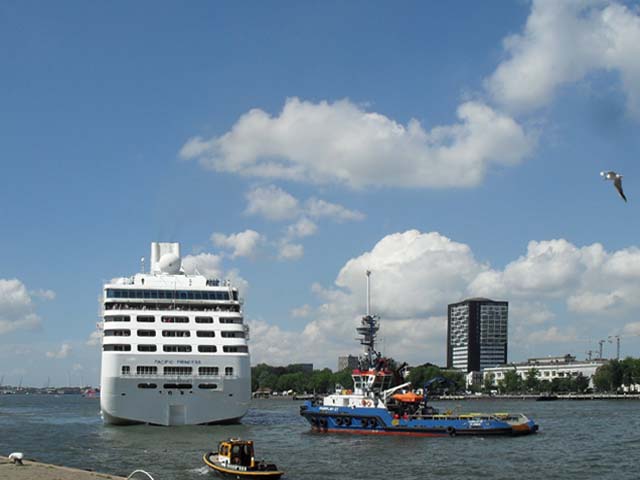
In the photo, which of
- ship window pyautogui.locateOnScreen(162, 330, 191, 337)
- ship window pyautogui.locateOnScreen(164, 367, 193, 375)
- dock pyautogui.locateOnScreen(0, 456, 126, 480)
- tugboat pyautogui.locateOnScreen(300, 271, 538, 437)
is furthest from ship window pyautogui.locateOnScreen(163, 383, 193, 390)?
dock pyautogui.locateOnScreen(0, 456, 126, 480)

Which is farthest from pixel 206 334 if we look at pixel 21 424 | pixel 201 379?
pixel 21 424

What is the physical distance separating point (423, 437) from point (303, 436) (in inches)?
456

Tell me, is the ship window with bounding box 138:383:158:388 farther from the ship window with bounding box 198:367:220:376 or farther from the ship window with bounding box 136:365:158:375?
the ship window with bounding box 198:367:220:376

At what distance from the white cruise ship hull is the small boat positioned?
28.9m

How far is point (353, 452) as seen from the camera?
6328 cm

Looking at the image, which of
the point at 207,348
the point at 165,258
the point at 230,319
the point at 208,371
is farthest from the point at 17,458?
the point at 165,258

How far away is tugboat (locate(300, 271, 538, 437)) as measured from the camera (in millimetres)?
74125

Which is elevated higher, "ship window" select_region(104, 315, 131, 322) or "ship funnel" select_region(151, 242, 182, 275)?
"ship funnel" select_region(151, 242, 182, 275)

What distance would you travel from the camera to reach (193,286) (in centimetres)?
8400

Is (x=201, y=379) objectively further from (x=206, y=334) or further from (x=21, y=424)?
(x=21, y=424)

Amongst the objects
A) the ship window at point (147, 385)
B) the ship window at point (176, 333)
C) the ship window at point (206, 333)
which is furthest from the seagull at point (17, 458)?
the ship window at point (206, 333)

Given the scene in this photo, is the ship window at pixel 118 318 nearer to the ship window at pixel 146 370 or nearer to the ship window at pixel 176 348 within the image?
the ship window at pixel 176 348

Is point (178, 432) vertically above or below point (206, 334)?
below

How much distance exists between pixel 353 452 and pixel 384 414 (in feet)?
44.1
